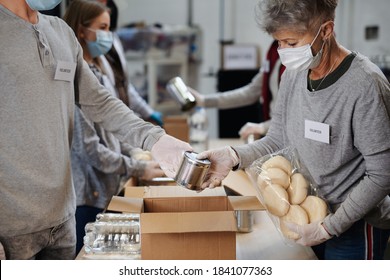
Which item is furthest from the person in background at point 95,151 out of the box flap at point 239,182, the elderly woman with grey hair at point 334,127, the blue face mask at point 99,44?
the elderly woman with grey hair at point 334,127

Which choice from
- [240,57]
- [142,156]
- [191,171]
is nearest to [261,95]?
→ [142,156]

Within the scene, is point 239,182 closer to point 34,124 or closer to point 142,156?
point 142,156

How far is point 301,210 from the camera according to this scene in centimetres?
122

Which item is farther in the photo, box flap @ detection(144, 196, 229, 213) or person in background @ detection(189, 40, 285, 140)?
person in background @ detection(189, 40, 285, 140)

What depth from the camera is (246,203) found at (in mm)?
1217

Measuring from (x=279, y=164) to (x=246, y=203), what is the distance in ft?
0.46

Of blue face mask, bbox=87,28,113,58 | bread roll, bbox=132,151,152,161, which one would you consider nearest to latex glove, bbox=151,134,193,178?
blue face mask, bbox=87,28,113,58

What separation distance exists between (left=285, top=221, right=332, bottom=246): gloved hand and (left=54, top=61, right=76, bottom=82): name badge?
0.67m

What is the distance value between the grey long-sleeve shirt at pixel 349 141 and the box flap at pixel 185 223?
0.97 ft

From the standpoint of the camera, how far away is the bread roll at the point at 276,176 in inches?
48.8

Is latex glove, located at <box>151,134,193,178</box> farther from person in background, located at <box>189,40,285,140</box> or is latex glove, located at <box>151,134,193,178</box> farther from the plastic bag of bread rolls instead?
person in background, located at <box>189,40,285,140</box>

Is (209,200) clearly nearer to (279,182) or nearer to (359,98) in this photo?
(279,182)

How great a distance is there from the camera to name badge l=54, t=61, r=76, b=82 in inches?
46.4

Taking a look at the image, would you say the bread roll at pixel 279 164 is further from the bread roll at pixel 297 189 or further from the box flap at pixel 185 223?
the box flap at pixel 185 223
